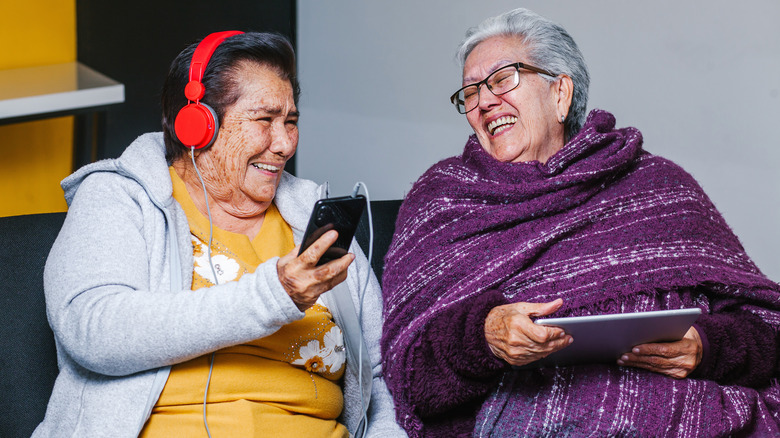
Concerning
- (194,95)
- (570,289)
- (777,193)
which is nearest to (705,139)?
(777,193)

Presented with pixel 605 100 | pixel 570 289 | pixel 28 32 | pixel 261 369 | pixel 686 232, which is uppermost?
pixel 28 32

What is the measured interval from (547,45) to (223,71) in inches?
30.6

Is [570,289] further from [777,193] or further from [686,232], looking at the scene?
[777,193]

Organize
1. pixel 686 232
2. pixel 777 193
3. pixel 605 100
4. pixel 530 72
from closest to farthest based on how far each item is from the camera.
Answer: pixel 686 232 → pixel 530 72 → pixel 777 193 → pixel 605 100

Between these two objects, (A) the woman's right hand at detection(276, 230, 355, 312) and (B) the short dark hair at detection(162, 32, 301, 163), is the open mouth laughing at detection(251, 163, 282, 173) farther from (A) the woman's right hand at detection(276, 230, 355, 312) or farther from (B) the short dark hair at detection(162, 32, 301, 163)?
(A) the woman's right hand at detection(276, 230, 355, 312)

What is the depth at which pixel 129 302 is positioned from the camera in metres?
1.24

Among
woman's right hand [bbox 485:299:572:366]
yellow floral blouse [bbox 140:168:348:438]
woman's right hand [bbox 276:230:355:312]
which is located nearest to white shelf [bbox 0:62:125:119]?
yellow floral blouse [bbox 140:168:348:438]

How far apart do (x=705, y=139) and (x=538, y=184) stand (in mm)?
1011

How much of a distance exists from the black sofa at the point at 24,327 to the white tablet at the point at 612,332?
3.38ft

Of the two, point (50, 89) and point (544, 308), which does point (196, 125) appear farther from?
point (50, 89)

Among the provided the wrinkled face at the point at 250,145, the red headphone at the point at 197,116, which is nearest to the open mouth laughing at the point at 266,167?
the wrinkled face at the point at 250,145

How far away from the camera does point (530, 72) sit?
5.77 ft

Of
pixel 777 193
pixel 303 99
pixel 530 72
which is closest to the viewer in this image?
pixel 530 72

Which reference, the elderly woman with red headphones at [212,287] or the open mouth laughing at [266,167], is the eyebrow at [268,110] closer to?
the elderly woman with red headphones at [212,287]
